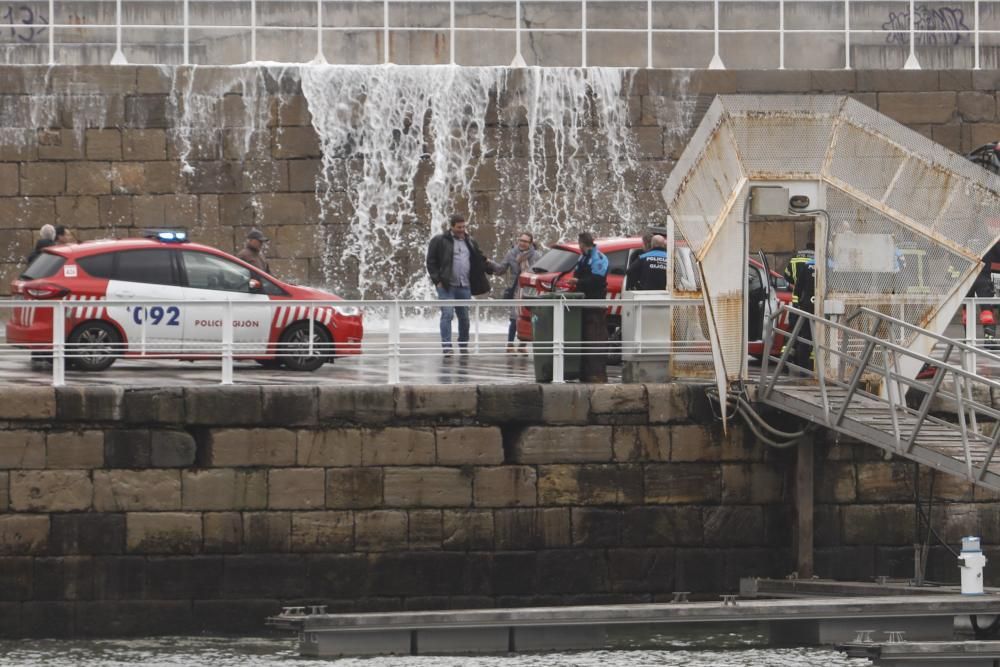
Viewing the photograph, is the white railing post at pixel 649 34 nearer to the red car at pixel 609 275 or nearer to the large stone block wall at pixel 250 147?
the large stone block wall at pixel 250 147

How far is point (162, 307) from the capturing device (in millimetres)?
19922

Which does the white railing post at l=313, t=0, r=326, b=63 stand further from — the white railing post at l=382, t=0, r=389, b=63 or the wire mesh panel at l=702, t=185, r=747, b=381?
the wire mesh panel at l=702, t=185, r=747, b=381

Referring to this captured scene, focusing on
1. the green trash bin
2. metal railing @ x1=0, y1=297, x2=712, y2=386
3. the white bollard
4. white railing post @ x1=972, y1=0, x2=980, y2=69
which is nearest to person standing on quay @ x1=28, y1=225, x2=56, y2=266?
metal railing @ x1=0, y1=297, x2=712, y2=386

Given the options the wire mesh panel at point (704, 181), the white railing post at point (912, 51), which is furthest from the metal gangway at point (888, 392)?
the white railing post at point (912, 51)

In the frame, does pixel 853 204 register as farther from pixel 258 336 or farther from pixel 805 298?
pixel 258 336

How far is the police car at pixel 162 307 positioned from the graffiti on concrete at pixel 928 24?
1106 cm

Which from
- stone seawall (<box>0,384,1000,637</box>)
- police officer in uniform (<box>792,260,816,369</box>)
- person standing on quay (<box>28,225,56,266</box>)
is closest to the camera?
stone seawall (<box>0,384,1000,637</box>)

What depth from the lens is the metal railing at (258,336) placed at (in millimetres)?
18359

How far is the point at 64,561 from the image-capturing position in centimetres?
1786

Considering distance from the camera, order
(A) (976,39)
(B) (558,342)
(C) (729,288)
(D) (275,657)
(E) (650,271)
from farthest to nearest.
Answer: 1. (A) (976,39)
2. (E) (650,271)
3. (B) (558,342)
4. (C) (729,288)
5. (D) (275,657)

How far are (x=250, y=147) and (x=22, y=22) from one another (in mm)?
3682

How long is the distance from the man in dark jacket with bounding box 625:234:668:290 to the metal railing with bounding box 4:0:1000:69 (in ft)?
27.7

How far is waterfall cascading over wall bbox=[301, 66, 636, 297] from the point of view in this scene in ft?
92.4

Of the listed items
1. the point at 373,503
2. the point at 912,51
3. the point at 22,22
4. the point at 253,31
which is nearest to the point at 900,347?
the point at 373,503
